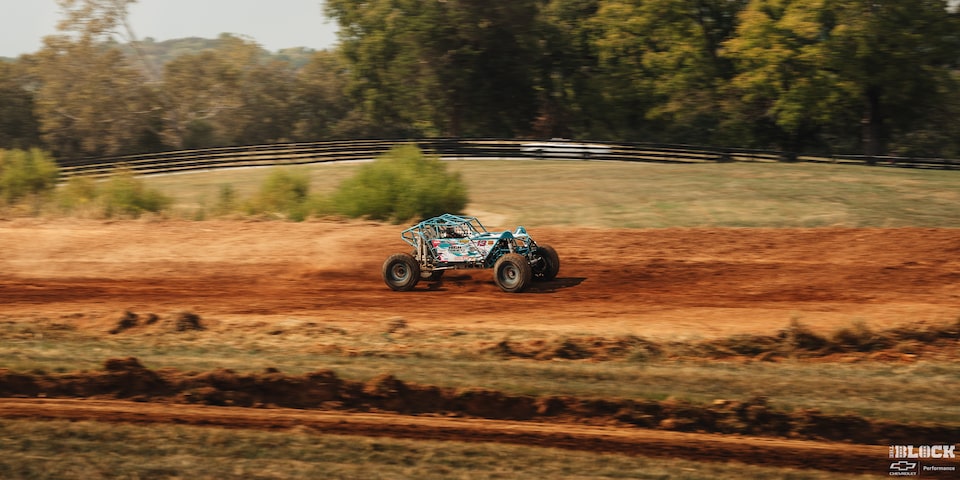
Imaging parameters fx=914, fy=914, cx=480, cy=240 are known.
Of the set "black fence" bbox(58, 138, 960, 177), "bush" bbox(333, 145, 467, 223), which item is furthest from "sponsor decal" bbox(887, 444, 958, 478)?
"black fence" bbox(58, 138, 960, 177)

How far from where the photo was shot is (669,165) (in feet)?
114

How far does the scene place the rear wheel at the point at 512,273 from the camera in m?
15.7

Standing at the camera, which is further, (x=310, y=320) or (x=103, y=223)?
(x=103, y=223)

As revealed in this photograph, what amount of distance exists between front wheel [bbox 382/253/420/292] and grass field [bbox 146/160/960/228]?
6.67 meters

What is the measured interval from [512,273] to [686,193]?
467 inches

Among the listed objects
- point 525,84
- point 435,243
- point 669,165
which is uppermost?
point 525,84

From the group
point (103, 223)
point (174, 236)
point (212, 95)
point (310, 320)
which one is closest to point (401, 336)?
point (310, 320)

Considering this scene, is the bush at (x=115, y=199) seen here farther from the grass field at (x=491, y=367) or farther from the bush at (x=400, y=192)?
the grass field at (x=491, y=367)

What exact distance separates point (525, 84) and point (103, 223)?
3512 centimetres

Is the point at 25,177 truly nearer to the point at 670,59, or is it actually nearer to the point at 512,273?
the point at 512,273

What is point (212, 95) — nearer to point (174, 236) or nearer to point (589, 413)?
point (174, 236)

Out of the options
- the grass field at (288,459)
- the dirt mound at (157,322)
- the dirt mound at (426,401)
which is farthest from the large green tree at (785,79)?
the grass field at (288,459)

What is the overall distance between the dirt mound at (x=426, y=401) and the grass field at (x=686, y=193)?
12.7 m

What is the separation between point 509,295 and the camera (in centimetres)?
1577
